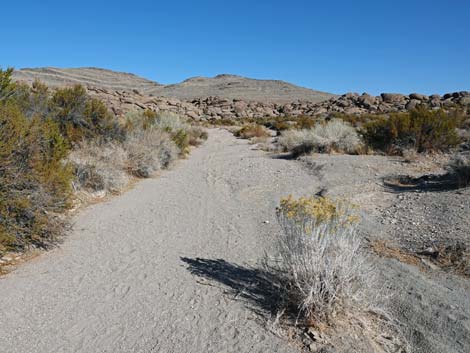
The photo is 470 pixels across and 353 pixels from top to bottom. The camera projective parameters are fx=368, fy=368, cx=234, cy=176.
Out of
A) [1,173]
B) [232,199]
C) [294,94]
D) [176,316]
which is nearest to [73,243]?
[1,173]

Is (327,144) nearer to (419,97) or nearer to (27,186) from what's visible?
(27,186)

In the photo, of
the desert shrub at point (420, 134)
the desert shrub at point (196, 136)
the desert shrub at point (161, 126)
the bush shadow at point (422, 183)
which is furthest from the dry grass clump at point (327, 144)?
the desert shrub at point (196, 136)

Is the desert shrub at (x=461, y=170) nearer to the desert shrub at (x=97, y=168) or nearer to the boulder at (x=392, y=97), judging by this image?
the desert shrub at (x=97, y=168)

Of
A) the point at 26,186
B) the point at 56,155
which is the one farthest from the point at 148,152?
the point at 26,186

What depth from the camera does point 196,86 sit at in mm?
90125

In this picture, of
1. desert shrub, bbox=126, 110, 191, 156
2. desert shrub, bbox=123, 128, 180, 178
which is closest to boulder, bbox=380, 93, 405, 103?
desert shrub, bbox=126, 110, 191, 156

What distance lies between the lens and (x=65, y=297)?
12.8ft

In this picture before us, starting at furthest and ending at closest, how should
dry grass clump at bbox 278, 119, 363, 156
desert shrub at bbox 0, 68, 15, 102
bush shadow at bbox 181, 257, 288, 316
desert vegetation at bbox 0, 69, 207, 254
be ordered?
Answer: dry grass clump at bbox 278, 119, 363, 156 < desert shrub at bbox 0, 68, 15, 102 < desert vegetation at bbox 0, 69, 207, 254 < bush shadow at bbox 181, 257, 288, 316

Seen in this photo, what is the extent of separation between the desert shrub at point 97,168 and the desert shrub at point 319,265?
554cm

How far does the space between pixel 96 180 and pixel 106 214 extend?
170 centimetres

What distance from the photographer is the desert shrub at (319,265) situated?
3.18 m

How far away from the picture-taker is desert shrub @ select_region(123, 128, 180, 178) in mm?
10641

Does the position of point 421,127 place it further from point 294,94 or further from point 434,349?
point 294,94

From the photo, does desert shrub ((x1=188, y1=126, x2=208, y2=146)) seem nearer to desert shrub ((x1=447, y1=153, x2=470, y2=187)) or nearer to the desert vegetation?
the desert vegetation
